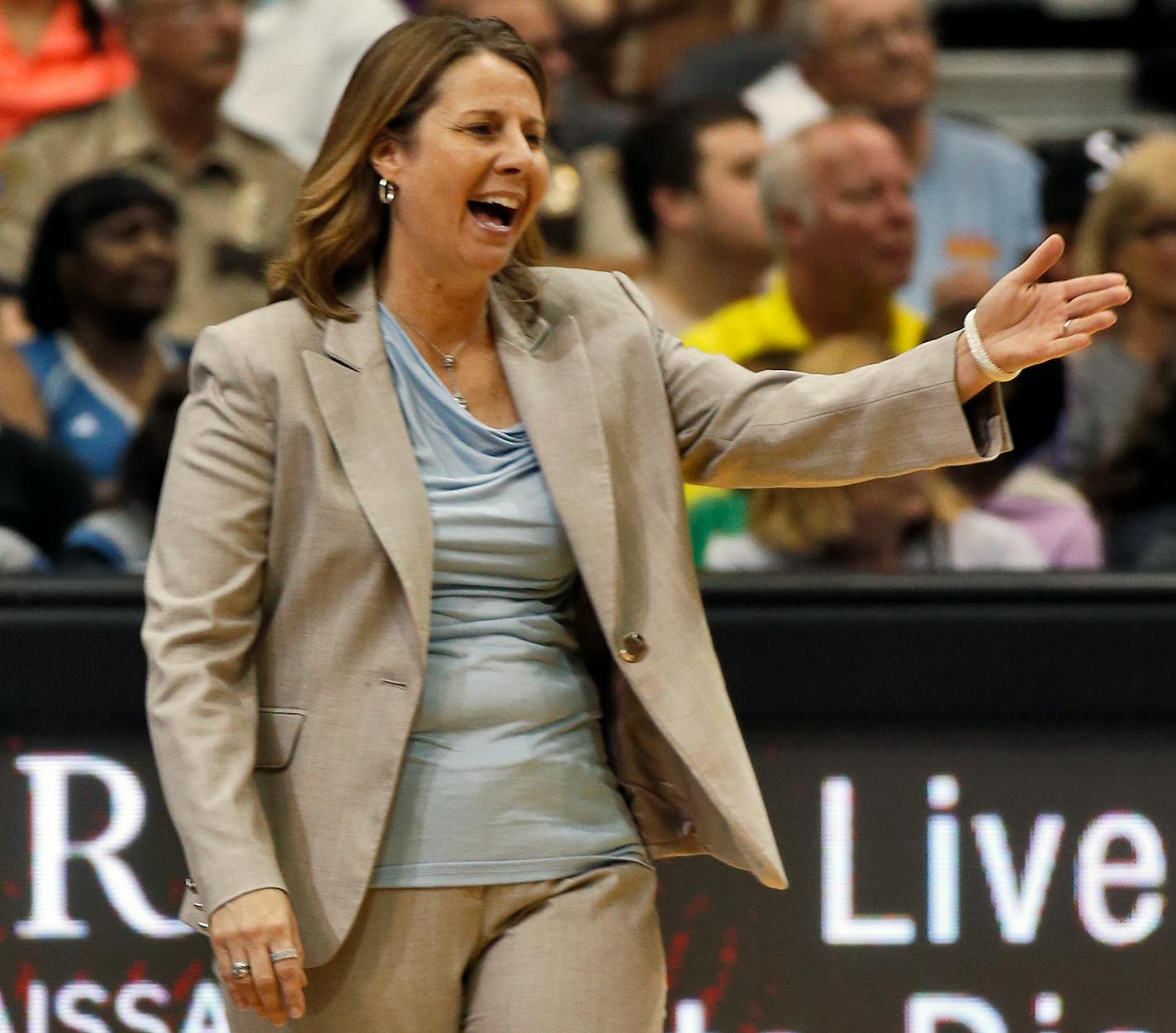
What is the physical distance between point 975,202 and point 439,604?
2.83 metres

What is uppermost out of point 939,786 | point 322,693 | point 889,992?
point 322,693

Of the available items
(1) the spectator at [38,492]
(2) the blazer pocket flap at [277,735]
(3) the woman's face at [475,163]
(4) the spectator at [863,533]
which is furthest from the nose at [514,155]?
(1) the spectator at [38,492]

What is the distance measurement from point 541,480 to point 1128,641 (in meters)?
0.96

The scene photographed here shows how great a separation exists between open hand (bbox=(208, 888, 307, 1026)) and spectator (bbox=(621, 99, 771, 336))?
89.9 inches

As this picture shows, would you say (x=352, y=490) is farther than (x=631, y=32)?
No

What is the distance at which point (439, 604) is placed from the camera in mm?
1993

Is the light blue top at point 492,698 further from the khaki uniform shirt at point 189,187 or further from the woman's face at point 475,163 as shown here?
the khaki uniform shirt at point 189,187

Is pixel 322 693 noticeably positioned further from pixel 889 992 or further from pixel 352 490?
pixel 889 992

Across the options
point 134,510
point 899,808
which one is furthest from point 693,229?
point 899,808

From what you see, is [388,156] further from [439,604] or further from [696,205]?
[696,205]

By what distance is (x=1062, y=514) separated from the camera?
133 inches

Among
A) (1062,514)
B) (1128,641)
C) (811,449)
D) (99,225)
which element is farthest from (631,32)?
(811,449)

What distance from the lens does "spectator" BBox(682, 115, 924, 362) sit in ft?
12.5

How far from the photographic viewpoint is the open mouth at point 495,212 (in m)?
2.00
